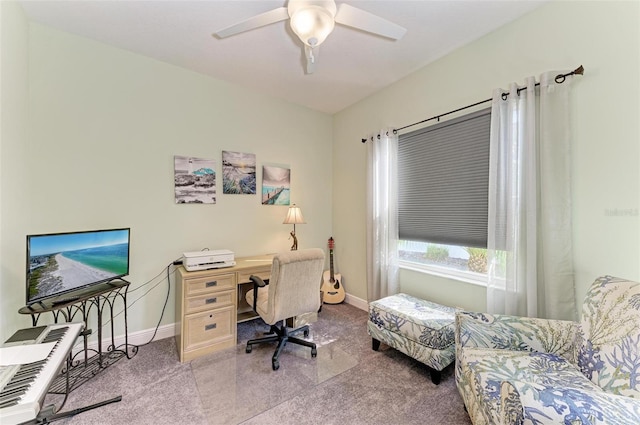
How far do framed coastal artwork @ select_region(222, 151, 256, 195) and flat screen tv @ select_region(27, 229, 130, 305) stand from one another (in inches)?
43.2

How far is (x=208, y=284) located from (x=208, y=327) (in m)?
0.38

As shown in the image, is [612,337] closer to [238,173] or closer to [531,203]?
[531,203]

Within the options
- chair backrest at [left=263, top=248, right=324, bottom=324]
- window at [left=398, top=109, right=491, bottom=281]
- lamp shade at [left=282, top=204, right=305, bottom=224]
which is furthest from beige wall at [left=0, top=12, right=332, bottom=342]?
window at [left=398, top=109, right=491, bottom=281]

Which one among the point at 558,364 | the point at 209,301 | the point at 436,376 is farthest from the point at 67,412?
the point at 558,364

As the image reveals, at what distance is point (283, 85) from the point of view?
9.80 feet

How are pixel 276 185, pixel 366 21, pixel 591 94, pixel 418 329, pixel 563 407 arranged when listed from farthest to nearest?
1. pixel 276 185
2. pixel 418 329
3. pixel 591 94
4. pixel 366 21
5. pixel 563 407

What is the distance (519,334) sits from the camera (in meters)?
1.54

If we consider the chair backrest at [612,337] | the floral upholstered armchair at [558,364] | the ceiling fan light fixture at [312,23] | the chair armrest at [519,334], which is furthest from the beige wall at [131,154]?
the chair backrest at [612,337]

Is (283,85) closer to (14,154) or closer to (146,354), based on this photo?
(14,154)

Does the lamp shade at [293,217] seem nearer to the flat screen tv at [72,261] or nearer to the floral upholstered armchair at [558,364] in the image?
the flat screen tv at [72,261]

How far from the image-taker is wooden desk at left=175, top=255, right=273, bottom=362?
7.25ft

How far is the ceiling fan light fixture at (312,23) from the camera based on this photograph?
1.36 meters

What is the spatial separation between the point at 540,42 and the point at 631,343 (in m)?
1.97

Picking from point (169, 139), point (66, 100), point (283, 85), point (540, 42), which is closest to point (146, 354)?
point (169, 139)
